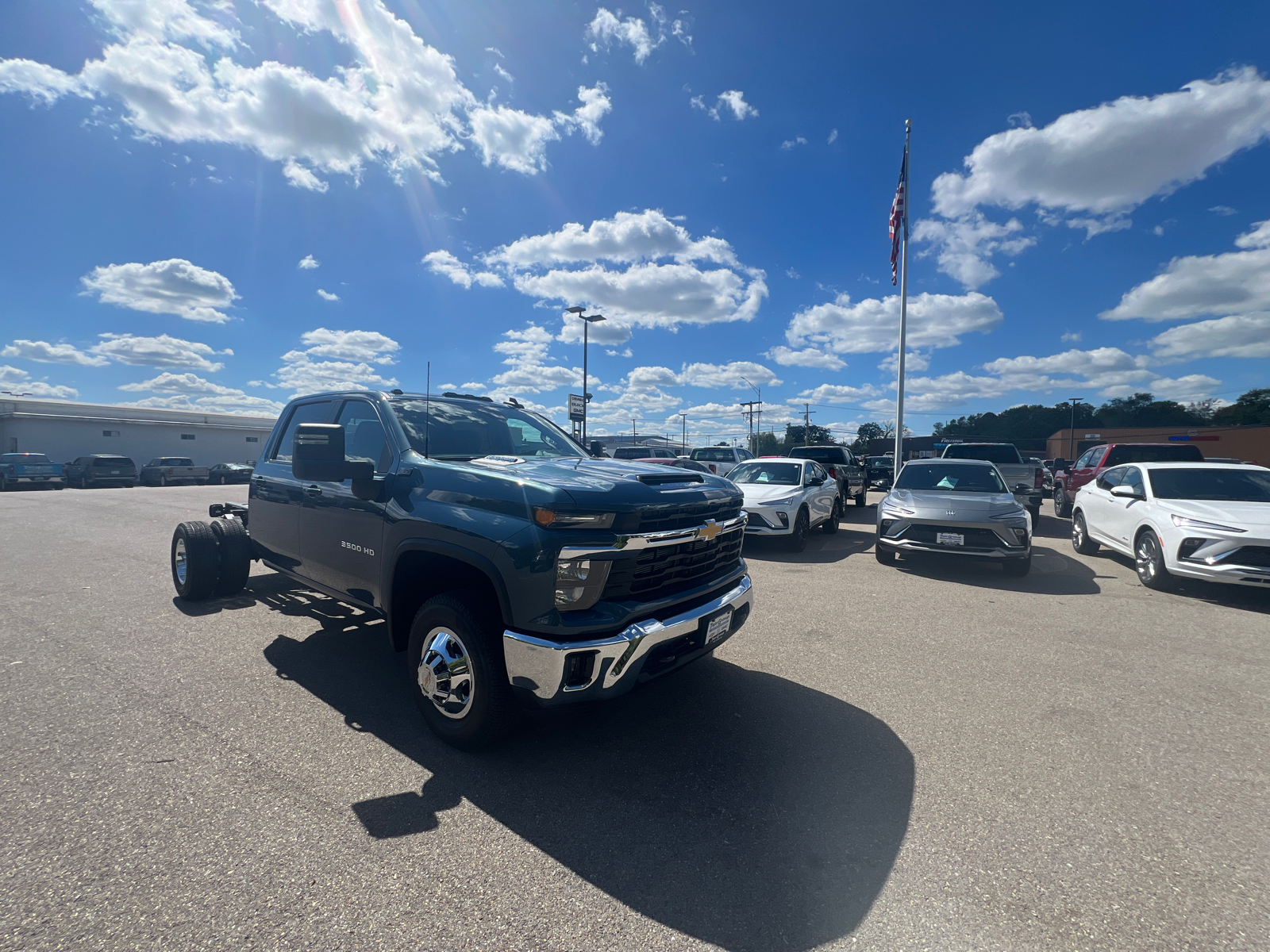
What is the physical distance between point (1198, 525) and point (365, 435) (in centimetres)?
848

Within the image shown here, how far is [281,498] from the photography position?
4660mm

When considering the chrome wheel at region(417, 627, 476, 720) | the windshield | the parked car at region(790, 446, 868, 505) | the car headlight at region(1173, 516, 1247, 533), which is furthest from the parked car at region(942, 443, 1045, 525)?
the chrome wheel at region(417, 627, 476, 720)

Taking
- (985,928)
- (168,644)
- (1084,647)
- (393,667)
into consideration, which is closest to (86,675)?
(168,644)

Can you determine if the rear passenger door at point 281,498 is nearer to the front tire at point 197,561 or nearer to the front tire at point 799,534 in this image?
the front tire at point 197,561

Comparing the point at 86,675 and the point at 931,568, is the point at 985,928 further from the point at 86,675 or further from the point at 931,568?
the point at 931,568

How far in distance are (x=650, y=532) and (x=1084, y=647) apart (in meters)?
4.26

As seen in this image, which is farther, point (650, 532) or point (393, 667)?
point (393, 667)

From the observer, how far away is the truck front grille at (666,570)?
2.88 meters

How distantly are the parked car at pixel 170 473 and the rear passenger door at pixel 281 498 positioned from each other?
3272 cm

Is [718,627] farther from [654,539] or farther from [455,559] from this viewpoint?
[455,559]

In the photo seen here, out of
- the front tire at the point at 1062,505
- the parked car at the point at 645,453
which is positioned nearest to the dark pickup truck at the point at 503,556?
the front tire at the point at 1062,505

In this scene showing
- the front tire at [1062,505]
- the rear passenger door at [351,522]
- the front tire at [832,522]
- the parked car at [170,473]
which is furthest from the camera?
the parked car at [170,473]

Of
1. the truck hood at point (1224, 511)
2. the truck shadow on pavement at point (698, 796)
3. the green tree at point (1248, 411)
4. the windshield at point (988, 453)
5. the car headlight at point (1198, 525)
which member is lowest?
the truck shadow on pavement at point (698, 796)

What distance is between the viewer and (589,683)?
8.76 ft
